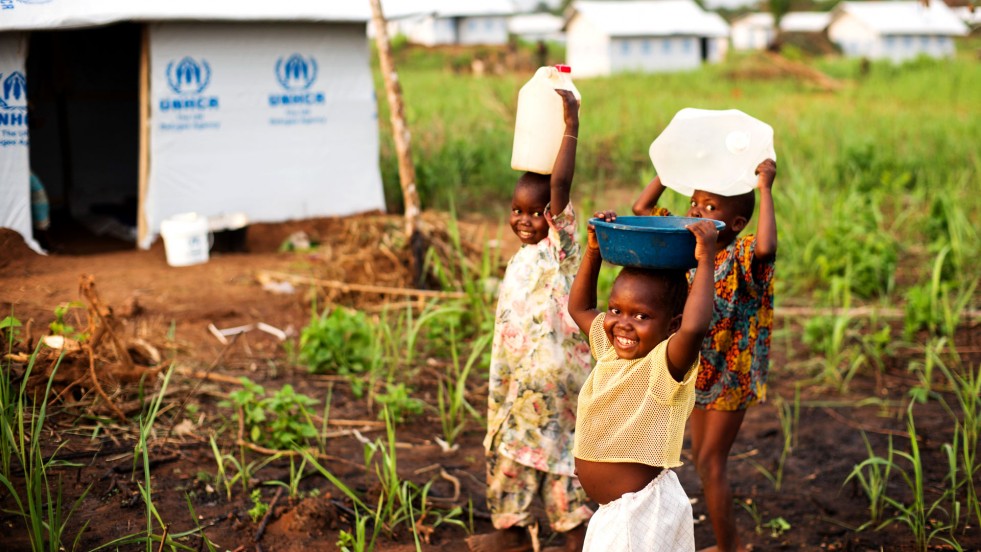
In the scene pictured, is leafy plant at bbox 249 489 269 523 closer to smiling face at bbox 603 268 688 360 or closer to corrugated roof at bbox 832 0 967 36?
smiling face at bbox 603 268 688 360

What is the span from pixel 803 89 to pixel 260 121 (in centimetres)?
1425

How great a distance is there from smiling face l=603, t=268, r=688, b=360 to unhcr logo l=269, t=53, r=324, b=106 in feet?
19.1

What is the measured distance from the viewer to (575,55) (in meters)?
37.5

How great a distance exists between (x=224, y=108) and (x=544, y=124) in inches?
194

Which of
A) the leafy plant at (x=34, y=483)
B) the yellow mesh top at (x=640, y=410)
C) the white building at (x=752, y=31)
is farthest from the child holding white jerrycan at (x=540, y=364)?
the white building at (x=752, y=31)

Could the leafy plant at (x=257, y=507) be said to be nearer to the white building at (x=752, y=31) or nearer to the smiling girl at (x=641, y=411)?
the smiling girl at (x=641, y=411)

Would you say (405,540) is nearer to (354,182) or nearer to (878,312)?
(878,312)

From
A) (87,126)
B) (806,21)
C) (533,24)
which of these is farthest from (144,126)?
(806,21)

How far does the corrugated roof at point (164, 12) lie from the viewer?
609 centimetres

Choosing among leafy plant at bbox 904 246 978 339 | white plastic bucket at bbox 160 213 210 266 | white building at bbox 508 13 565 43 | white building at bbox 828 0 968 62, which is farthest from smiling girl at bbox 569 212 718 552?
white building at bbox 508 13 565 43

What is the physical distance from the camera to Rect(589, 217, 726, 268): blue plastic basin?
213 cm

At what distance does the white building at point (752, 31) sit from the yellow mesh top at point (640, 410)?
5395cm

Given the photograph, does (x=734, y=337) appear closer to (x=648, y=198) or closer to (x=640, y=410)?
(x=648, y=198)

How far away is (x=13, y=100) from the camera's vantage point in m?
6.32
